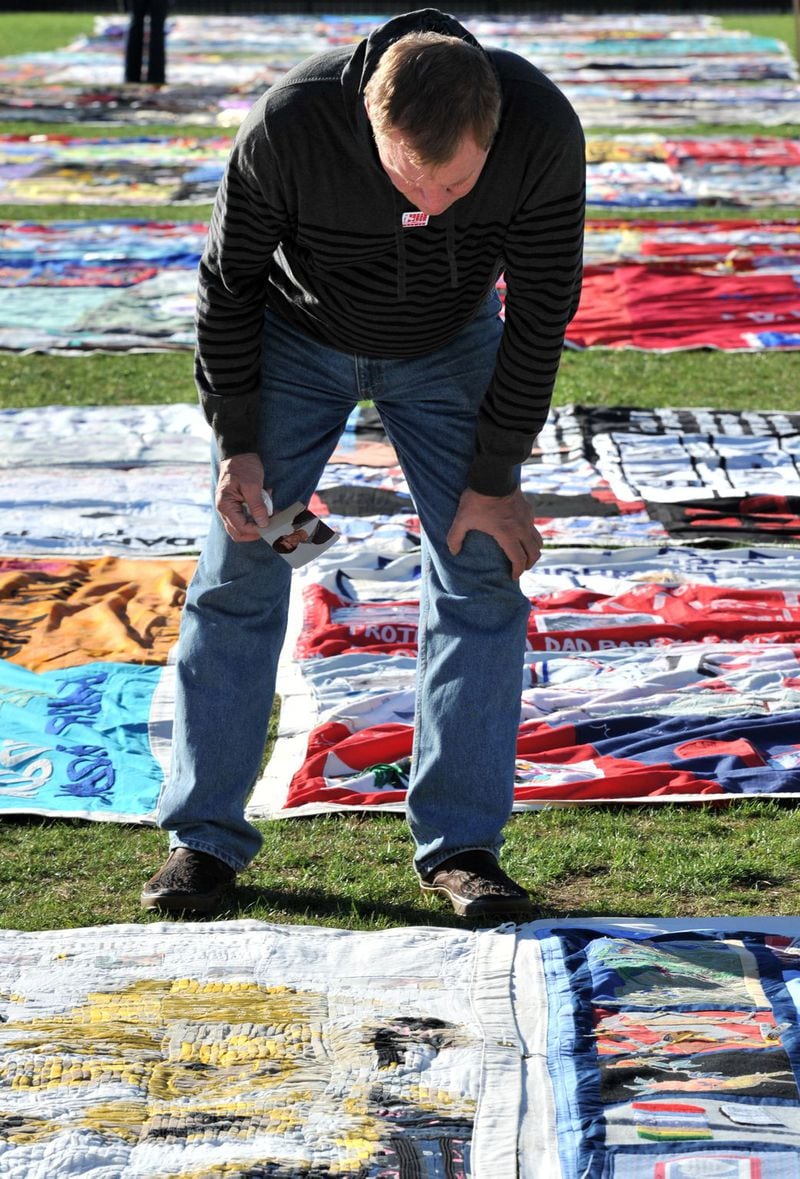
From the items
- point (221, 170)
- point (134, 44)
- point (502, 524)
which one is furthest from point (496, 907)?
point (134, 44)

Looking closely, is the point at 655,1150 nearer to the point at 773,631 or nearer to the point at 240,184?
the point at 240,184

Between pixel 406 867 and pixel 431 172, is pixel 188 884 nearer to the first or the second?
pixel 406 867

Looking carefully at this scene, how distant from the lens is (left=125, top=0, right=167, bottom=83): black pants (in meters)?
17.3

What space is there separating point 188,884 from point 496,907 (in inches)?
23.7

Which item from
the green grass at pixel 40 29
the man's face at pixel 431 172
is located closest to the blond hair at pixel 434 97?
the man's face at pixel 431 172

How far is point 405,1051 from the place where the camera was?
2422 mm

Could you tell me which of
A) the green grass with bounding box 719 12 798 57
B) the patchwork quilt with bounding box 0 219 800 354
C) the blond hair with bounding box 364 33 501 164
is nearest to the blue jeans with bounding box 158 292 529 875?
the blond hair with bounding box 364 33 501 164

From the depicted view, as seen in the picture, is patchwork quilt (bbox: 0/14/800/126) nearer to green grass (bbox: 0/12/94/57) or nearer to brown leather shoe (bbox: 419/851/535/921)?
green grass (bbox: 0/12/94/57)

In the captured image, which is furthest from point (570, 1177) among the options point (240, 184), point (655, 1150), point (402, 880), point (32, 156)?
point (32, 156)

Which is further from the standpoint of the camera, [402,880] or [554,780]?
[554,780]

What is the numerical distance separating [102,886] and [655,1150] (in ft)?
4.56

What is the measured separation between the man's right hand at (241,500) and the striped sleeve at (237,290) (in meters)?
0.04

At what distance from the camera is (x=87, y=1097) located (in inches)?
90.1

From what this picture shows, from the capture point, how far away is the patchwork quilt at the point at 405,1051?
218cm
